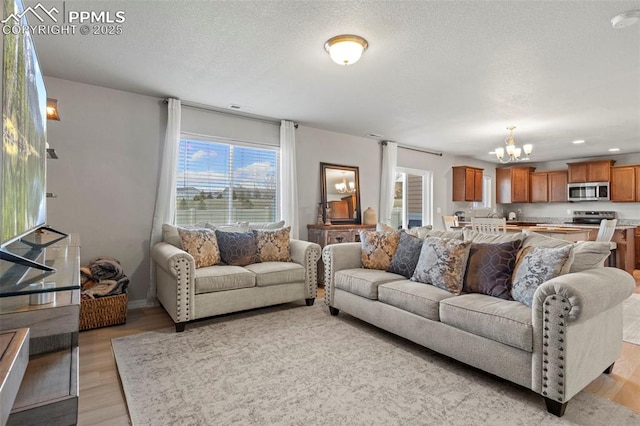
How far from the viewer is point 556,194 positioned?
7.82m

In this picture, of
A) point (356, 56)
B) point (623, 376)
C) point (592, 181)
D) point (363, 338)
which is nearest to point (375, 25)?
point (356, 56)

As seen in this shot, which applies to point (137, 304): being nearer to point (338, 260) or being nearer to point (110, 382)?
point (110, 382)

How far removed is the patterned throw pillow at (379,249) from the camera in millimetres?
3385

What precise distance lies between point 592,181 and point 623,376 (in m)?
6.45

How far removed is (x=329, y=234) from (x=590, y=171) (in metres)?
6.28

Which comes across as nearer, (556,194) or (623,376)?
(623,376)

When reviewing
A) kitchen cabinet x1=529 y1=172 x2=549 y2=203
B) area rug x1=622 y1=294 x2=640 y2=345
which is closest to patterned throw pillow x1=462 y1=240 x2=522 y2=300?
area rug x1=622 y1=294 x2=640 y2=345

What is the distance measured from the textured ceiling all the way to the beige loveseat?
173cm

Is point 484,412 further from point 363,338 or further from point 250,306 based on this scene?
point 250,306

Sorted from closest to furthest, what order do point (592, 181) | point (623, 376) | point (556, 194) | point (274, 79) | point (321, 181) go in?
point (623, 376) < point (274, 79) < point (321, 181) < point (592, 181) < point (556, 194)

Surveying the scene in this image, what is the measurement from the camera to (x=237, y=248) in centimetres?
369

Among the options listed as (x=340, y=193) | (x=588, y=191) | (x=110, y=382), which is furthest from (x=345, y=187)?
(x=588, y=191)

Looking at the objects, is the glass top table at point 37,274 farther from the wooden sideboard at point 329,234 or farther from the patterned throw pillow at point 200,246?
the wooden sideboard at point 329,234

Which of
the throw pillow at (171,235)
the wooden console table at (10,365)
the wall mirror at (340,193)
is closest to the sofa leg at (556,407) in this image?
the wooden console table at (10,365)
